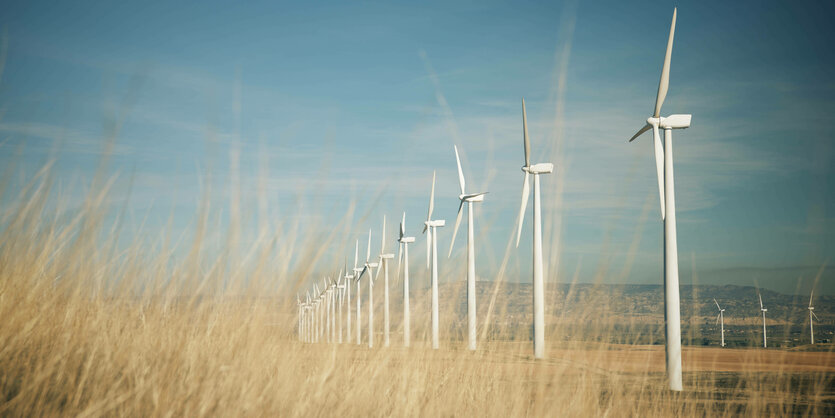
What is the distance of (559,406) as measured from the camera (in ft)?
24.3

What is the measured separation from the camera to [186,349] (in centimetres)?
558

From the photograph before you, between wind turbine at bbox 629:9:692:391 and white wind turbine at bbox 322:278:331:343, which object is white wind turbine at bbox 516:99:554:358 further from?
white wind turbine at bbox 322:278:331:343

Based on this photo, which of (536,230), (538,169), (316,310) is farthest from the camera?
(316,310)

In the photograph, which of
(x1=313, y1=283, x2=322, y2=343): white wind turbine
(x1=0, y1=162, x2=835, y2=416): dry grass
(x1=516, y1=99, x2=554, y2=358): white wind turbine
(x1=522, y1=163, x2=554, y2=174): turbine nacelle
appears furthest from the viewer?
(x1=522, y1=163, x2=554, y2=174): turbine nacelle

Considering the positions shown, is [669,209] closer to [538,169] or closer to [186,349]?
[538,169]

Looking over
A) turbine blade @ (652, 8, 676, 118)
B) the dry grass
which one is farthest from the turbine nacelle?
the dry grass

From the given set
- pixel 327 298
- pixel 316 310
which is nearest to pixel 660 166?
pixel 327 298

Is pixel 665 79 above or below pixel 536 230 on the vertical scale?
above

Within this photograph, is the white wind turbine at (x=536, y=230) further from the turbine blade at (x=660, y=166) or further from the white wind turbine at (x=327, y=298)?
the white wind turbine at (x=327, y=298)

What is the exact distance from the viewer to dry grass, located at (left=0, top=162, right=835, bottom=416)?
4.86 metres

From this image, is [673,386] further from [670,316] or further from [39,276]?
[39,276]

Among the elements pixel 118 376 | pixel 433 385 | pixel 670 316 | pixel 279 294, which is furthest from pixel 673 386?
pixel 118 376

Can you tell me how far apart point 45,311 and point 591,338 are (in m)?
5.77

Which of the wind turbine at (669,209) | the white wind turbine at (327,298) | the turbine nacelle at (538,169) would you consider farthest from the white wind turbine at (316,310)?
the turbine nacelle at (538,169)
